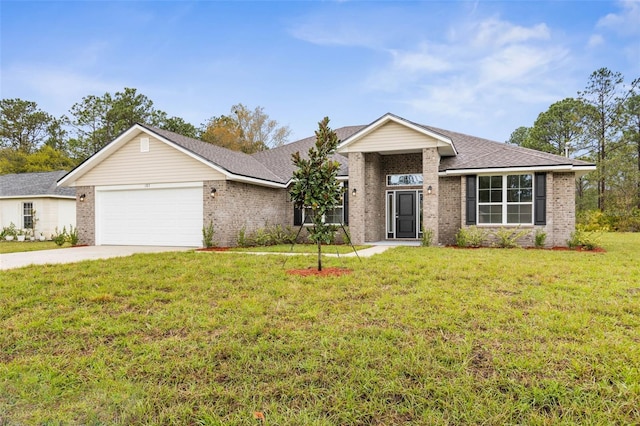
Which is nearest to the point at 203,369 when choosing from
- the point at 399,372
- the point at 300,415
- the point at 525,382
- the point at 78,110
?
the point at 300,415

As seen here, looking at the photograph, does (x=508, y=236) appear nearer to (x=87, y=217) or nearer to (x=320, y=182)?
(x=320, y=182)

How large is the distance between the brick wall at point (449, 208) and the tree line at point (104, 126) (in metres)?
22.7

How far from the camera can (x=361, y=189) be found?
1357cm

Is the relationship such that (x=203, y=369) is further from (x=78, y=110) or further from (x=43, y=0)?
(x=78, y=110)

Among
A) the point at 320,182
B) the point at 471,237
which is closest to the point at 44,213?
the point at 320,182

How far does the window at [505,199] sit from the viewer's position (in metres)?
12.6

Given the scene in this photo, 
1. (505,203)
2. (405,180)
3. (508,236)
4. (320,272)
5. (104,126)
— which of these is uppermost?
(104,126)

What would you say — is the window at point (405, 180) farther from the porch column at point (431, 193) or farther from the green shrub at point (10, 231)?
the green shrub at point (10, 231)

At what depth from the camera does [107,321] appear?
4441mm

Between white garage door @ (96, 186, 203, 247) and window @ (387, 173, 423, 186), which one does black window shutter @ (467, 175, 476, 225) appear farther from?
white garage door @ (96, 186, 203, 247)

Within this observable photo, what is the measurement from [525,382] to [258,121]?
33.7 m

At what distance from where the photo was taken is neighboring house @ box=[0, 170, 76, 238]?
19672mm

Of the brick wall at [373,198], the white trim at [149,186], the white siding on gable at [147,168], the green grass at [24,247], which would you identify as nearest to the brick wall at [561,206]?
the brick wall at [373,198]

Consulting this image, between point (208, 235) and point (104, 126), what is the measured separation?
96.9 ft
